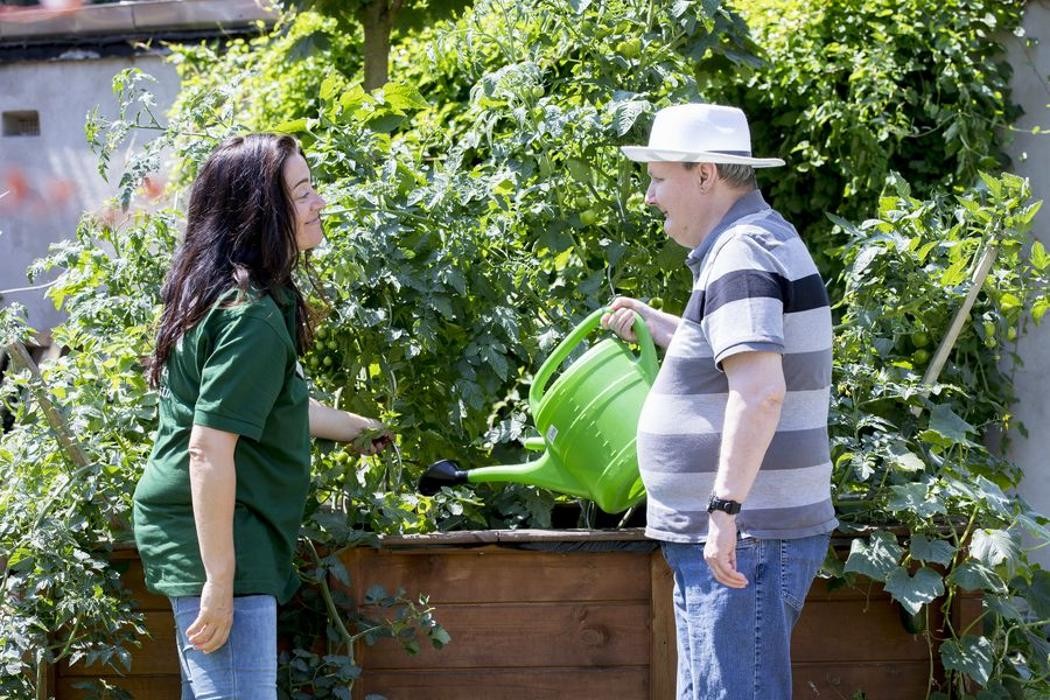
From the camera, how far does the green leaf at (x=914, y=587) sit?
9.00ft

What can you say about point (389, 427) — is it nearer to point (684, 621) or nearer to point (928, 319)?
point (684, 621)

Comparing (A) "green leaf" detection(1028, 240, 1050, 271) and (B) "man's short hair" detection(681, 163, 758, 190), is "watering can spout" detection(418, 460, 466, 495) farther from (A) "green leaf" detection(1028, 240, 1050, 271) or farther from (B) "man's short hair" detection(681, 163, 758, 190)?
(A) "green leaf" detection(1028, 240, 1050, 271)

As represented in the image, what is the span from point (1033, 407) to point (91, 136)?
2754 millimetres

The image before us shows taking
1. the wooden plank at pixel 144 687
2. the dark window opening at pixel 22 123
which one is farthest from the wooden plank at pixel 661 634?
the dark window opening at pixel 22 123

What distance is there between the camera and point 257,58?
20.0 ft

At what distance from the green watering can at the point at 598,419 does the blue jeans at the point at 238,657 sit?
748 mm

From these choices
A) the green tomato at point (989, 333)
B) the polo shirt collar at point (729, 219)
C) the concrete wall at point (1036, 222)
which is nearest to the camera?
the polo shirt collar at point (729, 219)

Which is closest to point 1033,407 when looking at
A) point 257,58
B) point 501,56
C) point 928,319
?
point 928,319

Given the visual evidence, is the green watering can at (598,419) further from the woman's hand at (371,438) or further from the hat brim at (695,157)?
the hat brim at (695,157)

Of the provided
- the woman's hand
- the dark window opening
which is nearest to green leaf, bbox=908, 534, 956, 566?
the woman's hand

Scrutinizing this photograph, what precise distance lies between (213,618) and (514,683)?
35.4 inches

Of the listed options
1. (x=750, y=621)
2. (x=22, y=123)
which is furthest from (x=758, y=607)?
(x=22, y=123)

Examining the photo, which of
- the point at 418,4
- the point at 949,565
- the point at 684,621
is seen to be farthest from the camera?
the point at 418,4

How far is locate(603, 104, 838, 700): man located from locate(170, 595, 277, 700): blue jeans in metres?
0.67
